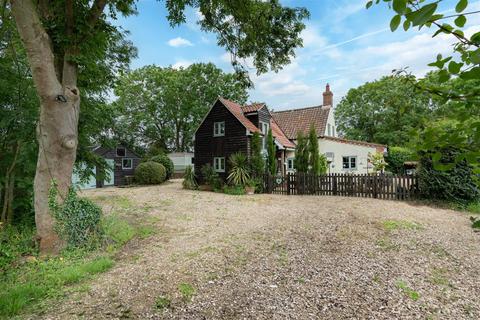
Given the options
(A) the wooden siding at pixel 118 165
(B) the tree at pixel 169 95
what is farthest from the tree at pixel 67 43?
(B) the tree at pixel 169 95

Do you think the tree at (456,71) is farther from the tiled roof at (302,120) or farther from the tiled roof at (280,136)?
the tiled roof at (302,120)

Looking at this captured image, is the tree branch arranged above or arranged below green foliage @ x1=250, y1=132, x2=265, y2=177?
above

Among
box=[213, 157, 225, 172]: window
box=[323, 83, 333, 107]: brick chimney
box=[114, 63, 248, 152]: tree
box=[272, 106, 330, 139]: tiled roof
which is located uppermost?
box=[114, 63, 248, 152]: tree

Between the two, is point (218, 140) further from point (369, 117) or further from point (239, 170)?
point (369, 117)

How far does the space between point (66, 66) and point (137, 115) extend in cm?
3063

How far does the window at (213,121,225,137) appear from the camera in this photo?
17766 mm

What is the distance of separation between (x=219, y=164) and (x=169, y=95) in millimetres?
19990

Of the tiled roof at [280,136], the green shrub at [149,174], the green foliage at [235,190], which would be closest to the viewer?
the green foliage at [235,190]

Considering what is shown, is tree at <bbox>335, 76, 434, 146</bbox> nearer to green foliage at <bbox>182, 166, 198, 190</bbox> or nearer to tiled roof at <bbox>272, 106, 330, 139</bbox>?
tiled roof at <bbox>272, 106, 330, 139</bbox>

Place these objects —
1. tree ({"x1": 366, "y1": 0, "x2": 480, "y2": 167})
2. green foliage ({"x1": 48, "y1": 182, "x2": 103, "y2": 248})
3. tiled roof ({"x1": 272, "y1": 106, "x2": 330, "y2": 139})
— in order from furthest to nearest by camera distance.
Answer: tiled roof ({"x1": 272, "y1": 106, "x2": 330, "y2": 139}) → green foliage ({"x1": 48, "y1": 182, "x2": 103, "y2": 248}) → tree ({"x1": 366, "y1": 0, "x2": 480, "y2": 167})

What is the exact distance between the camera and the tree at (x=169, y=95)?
3434 cm

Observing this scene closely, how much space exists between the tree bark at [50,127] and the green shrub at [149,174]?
662 inches

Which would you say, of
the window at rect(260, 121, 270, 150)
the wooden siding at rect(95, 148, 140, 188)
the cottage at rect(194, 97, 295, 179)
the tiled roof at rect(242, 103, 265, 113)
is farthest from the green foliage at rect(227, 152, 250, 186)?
the wooden siding at rect(95, 148, 140, 188)

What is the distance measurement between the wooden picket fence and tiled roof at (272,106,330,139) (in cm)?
738
